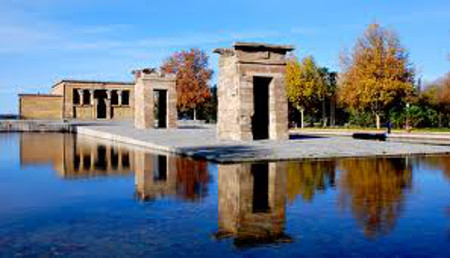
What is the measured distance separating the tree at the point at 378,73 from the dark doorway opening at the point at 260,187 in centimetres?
3169

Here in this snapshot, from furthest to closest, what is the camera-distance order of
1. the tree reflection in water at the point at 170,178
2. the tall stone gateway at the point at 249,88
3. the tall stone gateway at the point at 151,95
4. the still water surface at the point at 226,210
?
the tall stone gateway at the point at 151,95, the tall stone gateway at the point at 249,88, the tree reflection in water at the point at 170,178, the still water surface at the point at 226,210

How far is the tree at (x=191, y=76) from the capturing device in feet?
194

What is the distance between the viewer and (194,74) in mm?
60688

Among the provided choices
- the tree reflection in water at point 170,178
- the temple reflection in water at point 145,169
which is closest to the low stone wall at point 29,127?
the temple reflection in water at point 145,169

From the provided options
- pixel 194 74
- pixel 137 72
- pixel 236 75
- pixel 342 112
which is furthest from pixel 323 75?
pixel 236 75

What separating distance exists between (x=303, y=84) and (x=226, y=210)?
45.4 meters

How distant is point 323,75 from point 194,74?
16.7 metres

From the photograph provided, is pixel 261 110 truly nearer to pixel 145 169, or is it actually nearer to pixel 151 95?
pixel 145 169

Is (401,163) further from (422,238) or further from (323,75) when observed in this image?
(323,75)

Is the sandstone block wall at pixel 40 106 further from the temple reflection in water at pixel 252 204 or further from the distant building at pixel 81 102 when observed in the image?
the temple reflection in water at pixel 252 204

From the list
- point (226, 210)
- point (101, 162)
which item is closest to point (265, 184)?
point (226, 210)

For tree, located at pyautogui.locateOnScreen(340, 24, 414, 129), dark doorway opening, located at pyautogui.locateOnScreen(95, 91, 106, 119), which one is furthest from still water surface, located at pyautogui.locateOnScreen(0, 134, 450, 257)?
dark doorway opening, located at pyautogui.locateOnScreen(95, 91, 106, 119)

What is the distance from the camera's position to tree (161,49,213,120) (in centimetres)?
5912

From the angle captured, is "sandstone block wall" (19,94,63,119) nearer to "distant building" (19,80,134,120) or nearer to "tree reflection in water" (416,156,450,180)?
"distant building" (19,80,134,120)
